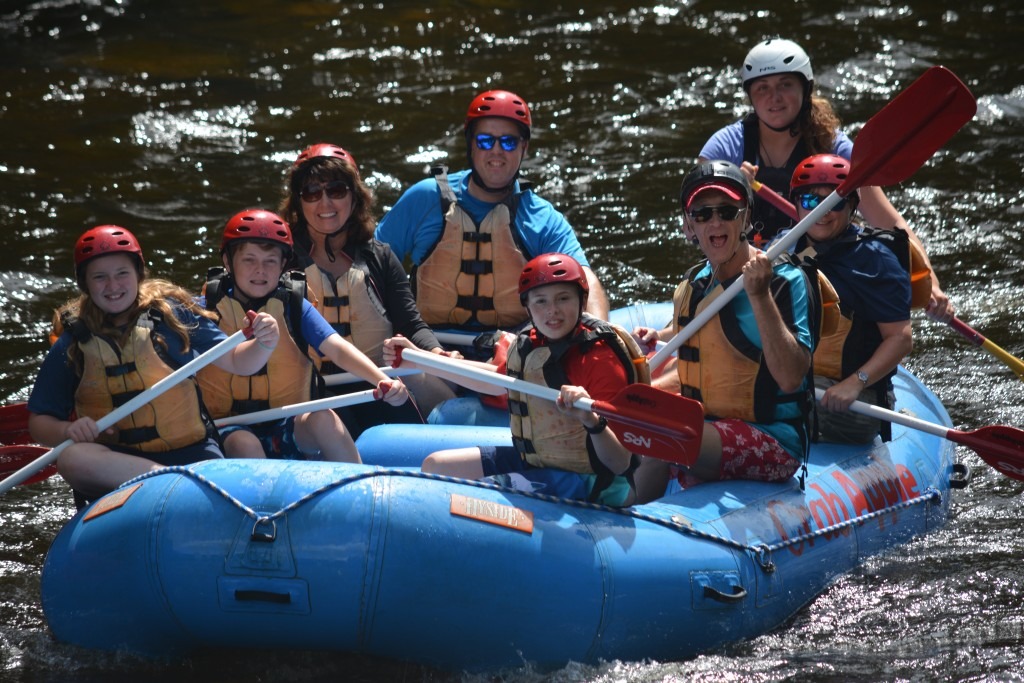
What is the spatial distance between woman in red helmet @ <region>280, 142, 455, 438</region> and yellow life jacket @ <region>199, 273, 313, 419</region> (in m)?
0.32

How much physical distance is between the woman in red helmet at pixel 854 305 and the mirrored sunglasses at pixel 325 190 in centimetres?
176

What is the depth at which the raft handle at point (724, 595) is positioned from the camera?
4.31 metres

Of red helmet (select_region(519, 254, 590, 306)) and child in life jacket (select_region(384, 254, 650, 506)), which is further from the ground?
red helmet (select_region(519, 254, 590, 306))

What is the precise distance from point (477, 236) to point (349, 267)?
681 millimetres

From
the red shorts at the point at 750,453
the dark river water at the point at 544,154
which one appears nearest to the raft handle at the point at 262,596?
the dark river water at the point at 544,154

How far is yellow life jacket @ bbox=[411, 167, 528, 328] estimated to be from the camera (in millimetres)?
5887

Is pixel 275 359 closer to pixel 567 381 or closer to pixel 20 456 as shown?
pixel 20 456

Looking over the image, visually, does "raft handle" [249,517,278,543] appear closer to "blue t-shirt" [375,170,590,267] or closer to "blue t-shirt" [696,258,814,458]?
"blue t-shirt" [696,258,814,458]

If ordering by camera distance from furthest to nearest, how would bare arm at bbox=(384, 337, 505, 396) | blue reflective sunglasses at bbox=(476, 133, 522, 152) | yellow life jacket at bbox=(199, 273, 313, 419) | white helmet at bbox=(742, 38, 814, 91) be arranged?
1. white helmet at bbox=(742, 38, 814, 91)
2. blue reflective sunglasses at bbox=(476, 133, 522, 152)
3. yellow life jacket at bbox=(199, 273, 313, 419)
4. bare arm at bbox=(384, 337, 505, 396)

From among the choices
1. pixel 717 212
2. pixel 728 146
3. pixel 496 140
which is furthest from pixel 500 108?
pixel 717 212

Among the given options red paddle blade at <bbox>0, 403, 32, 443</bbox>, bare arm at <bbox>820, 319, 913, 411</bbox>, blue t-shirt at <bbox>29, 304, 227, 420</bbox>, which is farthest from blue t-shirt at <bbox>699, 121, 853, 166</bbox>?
red paddle blade at <bbox>0, 403, 32, 443</bbox>

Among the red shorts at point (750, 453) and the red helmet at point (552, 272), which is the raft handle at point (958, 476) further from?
the red helmet at point (552, 272)

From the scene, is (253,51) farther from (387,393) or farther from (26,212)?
(387,393)

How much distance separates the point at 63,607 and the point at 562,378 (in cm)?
171
